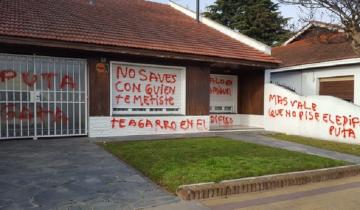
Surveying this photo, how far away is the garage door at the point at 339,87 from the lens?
48.3 feet

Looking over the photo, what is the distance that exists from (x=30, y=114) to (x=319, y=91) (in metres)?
13.2

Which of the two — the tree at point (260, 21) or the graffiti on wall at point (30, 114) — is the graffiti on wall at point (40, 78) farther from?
the tree at point (260, 21)

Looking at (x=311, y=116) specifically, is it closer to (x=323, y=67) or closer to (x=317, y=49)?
(x=323, y=67)

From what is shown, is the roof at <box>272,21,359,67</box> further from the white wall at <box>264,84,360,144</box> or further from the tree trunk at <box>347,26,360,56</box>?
the white wall at <box>264,84,360,144</box>

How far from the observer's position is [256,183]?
236 inches

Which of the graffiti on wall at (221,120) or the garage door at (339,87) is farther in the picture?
the graffiti on wall at (221,120)

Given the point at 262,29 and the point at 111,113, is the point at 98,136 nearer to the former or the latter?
the point at 111,113

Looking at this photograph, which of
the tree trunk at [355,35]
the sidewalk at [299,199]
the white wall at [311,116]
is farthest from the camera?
the white wall at [311,116]

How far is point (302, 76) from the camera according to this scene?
56.3 feet

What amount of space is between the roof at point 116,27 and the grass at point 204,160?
3530mm

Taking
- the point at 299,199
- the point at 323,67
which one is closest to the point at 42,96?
the point at 299,199

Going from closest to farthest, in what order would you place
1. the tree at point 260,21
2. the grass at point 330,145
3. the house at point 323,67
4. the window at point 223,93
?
the grass at point 330,145
the house at point 323,67
the window at point 223,93
the tree at point 260,21

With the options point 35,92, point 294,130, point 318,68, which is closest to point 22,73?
point 35,92

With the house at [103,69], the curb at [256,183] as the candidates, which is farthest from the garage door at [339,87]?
the curb at [256,183]
